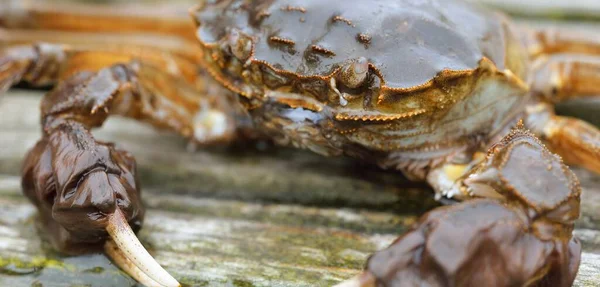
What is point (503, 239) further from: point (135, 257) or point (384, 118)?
point (135, 257)

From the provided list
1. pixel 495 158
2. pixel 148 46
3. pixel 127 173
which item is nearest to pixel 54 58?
pixel 148 46

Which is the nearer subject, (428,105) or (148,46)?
(428,105)

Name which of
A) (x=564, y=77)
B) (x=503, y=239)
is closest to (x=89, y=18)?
(x=564, y=77)

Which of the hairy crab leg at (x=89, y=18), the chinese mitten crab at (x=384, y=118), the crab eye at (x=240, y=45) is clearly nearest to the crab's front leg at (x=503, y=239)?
the chinese mitten crab at (x=384, y=118)

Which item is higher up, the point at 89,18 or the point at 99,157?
the point at 89,18

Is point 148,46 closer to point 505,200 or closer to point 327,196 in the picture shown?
point 327,196

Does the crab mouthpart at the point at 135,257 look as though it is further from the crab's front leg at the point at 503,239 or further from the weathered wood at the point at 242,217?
the crab's front leg at the point at 503,239
